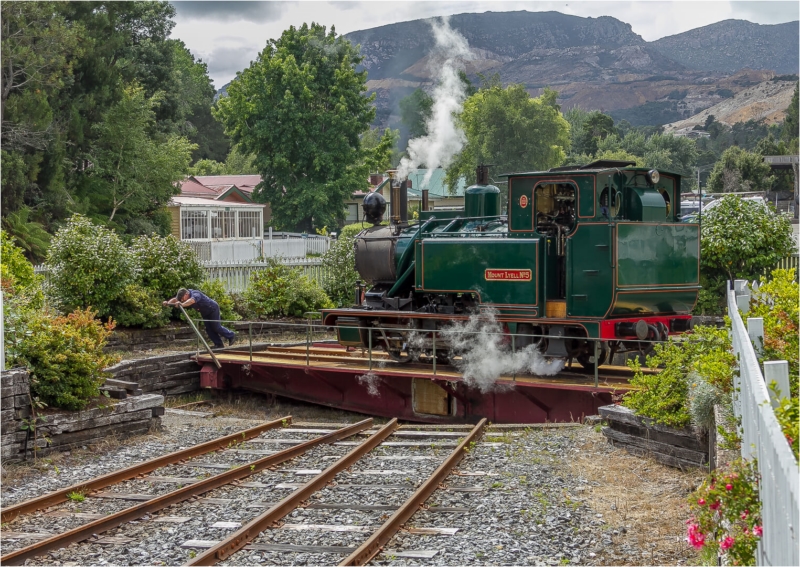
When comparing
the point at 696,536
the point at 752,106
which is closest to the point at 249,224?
the point at 696,536

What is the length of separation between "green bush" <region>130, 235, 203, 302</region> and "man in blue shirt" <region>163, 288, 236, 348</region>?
1.12 m

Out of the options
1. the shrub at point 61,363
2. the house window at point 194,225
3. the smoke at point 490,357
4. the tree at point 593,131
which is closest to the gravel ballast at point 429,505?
the shrub at point 61,363

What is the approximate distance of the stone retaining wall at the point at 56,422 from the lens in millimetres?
9734

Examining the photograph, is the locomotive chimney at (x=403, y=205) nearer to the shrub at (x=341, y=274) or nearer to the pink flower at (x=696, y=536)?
the shrub at (x=341, y=274)

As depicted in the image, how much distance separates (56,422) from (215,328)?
6.74 metres

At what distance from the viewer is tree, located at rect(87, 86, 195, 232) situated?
34188 millimetres

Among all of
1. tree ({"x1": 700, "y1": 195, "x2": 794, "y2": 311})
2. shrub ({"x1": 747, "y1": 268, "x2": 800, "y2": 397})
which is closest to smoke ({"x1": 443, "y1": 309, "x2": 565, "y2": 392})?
shrub ({"x1": 747, "y1": 268, "x2": 800, "y2": 397})

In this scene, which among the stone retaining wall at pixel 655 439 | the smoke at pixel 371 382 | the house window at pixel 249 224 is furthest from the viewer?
the house window at pixel 249 224

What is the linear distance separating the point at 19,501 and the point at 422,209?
780 cm

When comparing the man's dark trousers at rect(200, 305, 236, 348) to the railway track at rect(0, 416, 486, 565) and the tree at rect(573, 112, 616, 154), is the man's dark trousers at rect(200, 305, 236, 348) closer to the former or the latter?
the railway track at rect(0, 416, 486, 565)

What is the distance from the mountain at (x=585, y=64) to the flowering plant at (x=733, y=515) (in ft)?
503

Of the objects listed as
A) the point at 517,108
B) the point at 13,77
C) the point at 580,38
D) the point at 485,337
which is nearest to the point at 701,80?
the point at 580,38

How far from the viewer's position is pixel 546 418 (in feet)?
40.8

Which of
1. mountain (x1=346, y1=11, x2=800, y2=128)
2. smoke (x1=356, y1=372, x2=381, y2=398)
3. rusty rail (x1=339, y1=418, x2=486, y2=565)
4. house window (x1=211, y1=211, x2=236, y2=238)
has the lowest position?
rusty rail (x1=339, y1=418, x2=486, y2=565)
